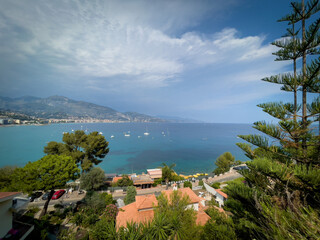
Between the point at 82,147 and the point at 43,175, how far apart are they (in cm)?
686

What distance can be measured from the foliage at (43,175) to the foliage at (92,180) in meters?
4.31

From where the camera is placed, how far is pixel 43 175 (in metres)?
8.59

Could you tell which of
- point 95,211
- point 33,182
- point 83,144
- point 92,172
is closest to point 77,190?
point 92,172

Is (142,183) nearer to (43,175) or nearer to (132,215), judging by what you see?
(132,215)

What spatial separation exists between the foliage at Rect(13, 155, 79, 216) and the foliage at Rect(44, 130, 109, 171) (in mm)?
5770

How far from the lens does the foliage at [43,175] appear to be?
8211 millimetres

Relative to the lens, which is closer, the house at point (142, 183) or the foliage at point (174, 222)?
the foliage at point (174, 222)

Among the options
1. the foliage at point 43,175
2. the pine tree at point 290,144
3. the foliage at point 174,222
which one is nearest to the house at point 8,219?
the foliage at point 43,175

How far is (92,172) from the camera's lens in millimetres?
14047

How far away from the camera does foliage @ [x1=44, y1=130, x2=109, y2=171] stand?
14.6 metres

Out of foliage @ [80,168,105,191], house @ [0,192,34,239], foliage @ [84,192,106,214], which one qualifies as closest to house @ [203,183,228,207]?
foliage @ [84,192,106,214]

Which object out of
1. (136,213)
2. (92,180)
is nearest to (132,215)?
(136,213)

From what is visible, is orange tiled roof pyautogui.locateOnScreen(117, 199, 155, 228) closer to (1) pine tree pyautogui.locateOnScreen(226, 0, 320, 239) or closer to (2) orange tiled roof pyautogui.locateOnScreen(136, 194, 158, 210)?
(2) orange tiled roof pyautogui.locateOnScreen(136, 194, 158, 210)

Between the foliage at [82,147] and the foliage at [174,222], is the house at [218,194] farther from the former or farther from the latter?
the foliage at [82,147]
